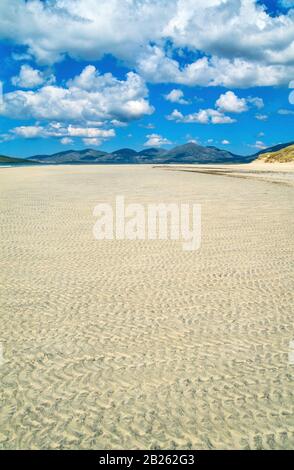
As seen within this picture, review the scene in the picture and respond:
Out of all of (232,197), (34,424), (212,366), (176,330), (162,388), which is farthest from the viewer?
(232,197)

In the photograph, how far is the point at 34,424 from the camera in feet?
14.8

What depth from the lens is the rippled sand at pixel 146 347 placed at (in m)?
4.46

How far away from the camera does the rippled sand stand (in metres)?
4.46

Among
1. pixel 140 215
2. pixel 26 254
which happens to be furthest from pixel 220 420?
pixel 140 215

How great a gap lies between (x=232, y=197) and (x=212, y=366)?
21217mm

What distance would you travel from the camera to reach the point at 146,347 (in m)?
6.12

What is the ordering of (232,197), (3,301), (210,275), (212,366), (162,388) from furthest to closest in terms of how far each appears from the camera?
(232,197) < (210,275) < (3,301) < (212,366) < (162,388)

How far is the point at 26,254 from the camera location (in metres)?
11.7

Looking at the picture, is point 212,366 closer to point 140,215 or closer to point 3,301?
point 3,301
